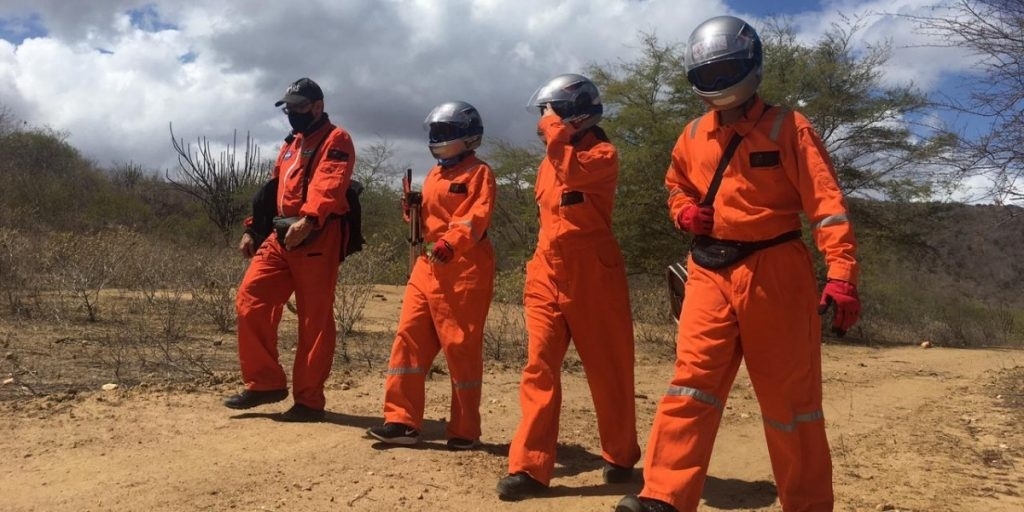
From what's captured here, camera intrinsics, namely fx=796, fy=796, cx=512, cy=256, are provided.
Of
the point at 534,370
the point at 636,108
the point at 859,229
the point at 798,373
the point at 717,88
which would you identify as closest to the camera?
the point at 798,373

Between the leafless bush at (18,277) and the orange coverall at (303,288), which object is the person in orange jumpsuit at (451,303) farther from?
the leafless bush at (18,277)

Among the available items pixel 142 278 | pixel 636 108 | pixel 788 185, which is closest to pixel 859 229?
pixel 636 108

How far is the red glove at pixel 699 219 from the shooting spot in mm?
3199

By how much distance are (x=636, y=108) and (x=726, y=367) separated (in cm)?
1168

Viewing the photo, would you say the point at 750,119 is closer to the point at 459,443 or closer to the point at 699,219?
the point at 699,219

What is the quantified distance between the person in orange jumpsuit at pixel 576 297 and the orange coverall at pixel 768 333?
0.77 metres

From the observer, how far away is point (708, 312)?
311 centimetres

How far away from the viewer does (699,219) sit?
3199mm

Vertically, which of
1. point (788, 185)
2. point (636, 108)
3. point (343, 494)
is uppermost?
point (636, 108)

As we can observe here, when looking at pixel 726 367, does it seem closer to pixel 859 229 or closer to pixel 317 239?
pixel 317 239

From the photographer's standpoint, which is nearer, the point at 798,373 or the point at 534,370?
the point at 798,373

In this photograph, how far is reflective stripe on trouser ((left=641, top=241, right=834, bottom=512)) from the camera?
3.00 metres

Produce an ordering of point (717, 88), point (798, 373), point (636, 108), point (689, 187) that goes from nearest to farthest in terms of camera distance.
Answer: point (798, 373) → point (717, 88) → point (689, 187) → point (636, 108)

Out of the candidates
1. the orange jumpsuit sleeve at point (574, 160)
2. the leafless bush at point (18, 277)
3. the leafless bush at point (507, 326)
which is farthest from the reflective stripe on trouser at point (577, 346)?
the leafless bush at point (18, 277)
